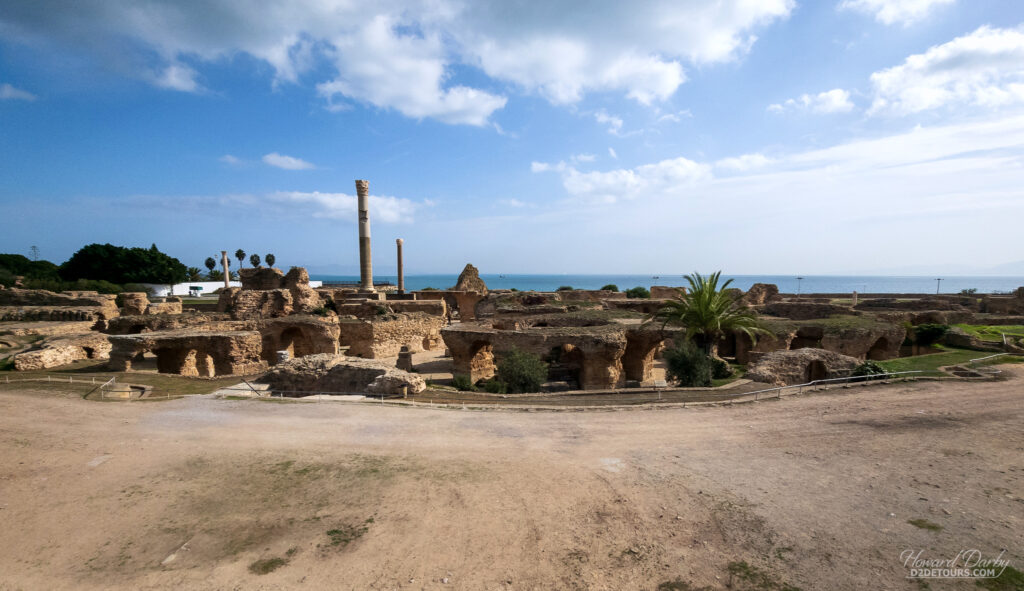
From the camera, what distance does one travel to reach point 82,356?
2152 cm

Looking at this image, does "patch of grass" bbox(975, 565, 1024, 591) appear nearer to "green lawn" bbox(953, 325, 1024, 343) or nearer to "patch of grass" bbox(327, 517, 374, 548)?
"patch of grass" bbox(327, 517, 374, 548)

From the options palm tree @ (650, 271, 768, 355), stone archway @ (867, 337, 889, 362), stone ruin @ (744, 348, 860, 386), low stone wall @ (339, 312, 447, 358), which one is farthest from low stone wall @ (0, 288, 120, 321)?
stone archway @ (867, 337, 889, 362)

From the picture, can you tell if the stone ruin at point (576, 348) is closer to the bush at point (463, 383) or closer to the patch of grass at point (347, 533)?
the bush at point (463, 383)

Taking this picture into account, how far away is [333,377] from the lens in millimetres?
15406

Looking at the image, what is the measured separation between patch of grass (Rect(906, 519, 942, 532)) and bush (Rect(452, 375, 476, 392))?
1355cm

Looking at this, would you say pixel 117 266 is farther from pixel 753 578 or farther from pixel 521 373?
pixel 753 578

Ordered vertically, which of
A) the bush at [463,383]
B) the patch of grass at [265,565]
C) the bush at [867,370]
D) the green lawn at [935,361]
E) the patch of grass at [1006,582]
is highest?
the bush at [867,370]

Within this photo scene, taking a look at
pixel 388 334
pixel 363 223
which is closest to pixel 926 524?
pixel 388 334

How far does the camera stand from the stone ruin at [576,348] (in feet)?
58.4

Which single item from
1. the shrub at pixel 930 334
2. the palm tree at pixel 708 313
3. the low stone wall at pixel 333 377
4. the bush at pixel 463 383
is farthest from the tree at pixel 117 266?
the shrub at pixel 930 334

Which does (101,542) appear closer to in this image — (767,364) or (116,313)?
(767,364)

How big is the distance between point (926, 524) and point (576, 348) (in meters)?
13.7

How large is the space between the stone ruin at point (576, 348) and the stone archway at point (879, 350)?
35.0 feet

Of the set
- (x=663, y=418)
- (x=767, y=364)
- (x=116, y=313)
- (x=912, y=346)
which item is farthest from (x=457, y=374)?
(x=116, y=313)
